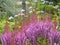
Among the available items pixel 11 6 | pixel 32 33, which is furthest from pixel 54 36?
pixel 11 6

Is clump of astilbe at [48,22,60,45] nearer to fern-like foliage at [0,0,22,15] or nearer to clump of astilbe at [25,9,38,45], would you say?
clump of astilbe at [25,9,38,45]

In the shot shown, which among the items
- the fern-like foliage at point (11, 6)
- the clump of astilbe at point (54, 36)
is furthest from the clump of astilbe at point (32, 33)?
the fern-like foliage at point (11, 6)

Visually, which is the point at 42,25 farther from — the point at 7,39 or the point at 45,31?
the point at 7,39

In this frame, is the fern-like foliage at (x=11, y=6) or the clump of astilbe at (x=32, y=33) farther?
the fern-like foliage at (x=11, y=6)

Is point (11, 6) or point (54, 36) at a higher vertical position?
point (54, 36)

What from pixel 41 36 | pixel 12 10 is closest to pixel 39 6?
pixel 12 10

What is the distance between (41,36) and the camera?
302 centimetres

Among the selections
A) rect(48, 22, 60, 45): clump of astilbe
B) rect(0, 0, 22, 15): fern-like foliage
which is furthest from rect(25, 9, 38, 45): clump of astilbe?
rect(0, 0, 22, 15): fern-like foliage

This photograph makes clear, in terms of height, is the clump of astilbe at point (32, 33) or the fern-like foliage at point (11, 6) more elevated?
the clump of astilbe at point (32, 33)

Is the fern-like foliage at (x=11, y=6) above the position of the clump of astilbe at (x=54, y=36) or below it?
below

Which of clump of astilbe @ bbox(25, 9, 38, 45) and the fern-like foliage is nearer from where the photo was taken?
clump of astilbe @ bbox(25, 9, 38, 45)

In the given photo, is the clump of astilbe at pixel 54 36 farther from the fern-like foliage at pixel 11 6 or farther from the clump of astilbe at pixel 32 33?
the fern-like foliage at pixel 11 6

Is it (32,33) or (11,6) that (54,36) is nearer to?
(32,33)

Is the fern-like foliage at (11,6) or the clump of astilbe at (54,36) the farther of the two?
the fern-like foliage at (11,6)
